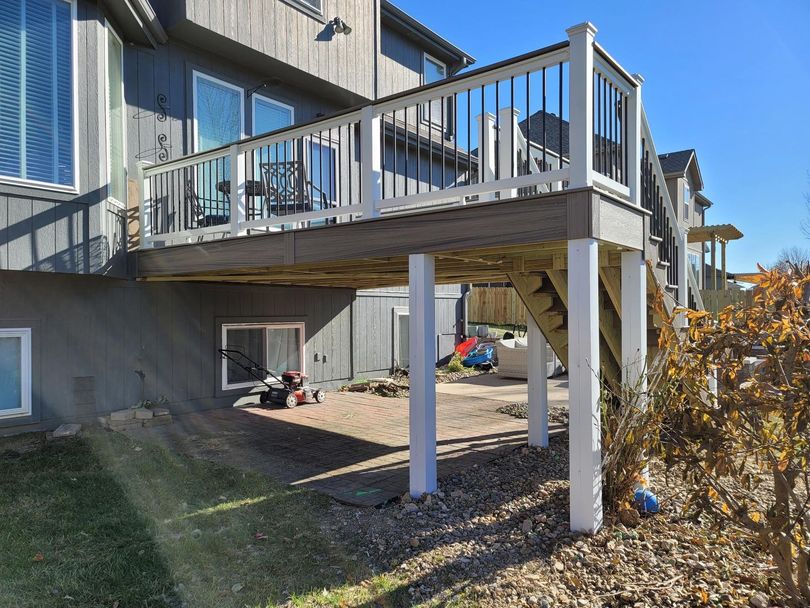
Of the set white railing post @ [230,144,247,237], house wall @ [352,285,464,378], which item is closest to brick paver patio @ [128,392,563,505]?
house wall @ [352,285,464,378]

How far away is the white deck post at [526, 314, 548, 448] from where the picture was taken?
5590 millimetres

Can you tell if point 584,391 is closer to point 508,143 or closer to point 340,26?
point 508,143

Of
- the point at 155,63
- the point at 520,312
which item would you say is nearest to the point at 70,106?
the point at 155,63

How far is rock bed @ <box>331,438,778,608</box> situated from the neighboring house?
329cm

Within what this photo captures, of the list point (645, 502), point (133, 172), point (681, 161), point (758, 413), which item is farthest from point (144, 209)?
point (681, 161)

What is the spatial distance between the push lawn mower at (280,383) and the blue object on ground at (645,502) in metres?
5.35

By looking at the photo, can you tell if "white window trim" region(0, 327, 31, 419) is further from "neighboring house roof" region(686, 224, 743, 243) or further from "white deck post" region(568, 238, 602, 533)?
"neighboring house roof" region(686, 224, 743, 243)

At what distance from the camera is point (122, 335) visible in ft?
22.6

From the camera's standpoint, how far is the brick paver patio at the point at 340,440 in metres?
4.77

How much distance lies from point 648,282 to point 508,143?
166cm

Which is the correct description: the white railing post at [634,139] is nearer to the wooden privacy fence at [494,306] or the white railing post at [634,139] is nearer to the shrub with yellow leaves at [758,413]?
the shrub with yellow leaves at [758,413]

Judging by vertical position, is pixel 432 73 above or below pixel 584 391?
above

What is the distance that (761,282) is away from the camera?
2705 millimetres

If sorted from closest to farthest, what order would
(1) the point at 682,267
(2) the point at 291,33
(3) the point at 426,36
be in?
(1) the point at 682,267, (2) the point at 291,33, (3) the point at 426,36
